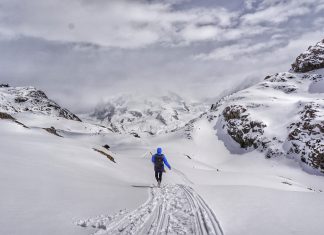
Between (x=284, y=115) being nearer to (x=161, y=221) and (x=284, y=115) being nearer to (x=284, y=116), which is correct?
(x=284, y=116)

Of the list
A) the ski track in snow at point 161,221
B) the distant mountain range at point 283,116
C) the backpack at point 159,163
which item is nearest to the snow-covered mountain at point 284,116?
the distant mountain range at point 283,116

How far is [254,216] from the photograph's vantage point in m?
9.22

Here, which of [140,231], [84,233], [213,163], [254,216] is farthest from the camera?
[213,163]

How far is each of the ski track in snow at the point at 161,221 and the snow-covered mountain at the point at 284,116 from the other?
235ft

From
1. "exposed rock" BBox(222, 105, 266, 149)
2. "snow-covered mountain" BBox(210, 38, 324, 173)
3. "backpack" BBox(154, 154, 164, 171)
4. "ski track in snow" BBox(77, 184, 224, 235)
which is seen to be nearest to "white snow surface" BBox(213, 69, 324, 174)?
"snow-covered mountain" BBox(210, 38, 324, 173)

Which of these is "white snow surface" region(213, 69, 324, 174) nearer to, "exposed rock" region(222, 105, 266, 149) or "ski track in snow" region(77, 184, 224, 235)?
"exposed rock" region(222, 105, 266, 149)

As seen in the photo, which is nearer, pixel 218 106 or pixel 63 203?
pixel 63 203

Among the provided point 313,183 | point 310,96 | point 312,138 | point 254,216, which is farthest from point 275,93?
point 254,216

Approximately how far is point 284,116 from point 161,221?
9358cm

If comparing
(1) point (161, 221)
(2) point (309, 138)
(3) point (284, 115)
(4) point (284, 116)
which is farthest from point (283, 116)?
(1) point (161, 221)

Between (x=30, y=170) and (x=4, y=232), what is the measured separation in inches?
282

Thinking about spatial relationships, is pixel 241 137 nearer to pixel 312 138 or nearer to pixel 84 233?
pixel 312 138

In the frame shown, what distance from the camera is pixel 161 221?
8977 mm

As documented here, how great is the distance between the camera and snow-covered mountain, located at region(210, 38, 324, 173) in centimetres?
7756
